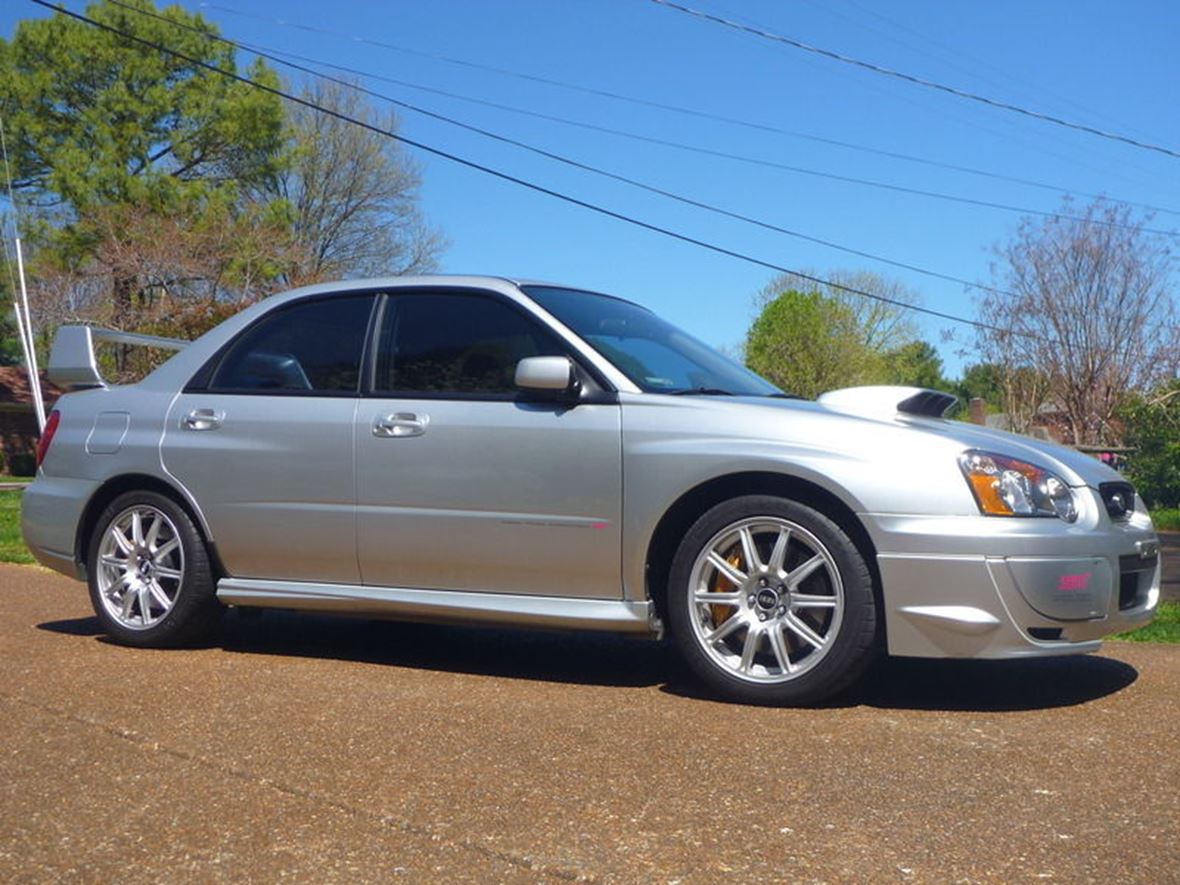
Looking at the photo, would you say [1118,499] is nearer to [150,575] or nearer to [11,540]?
[150,575]

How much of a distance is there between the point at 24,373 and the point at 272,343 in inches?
1902

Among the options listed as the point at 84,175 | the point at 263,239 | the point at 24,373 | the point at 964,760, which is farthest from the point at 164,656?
the point at 24,373

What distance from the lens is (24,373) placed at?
163ft

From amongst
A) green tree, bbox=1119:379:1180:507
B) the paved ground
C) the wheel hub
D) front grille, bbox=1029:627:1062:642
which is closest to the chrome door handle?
the paved ground

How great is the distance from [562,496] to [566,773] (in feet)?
4.65

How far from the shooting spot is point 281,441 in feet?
17.8

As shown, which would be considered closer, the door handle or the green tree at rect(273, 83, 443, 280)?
the door handle

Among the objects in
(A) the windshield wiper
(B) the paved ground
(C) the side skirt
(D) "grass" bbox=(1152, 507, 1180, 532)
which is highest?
(A) the windshield wiper

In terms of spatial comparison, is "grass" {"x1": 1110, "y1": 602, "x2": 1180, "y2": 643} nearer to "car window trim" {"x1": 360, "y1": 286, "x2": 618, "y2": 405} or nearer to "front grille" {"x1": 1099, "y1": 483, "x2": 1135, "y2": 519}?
"front grille" {"x1": 1099, "y1": 483, "x2": 1135, "y2": 519}

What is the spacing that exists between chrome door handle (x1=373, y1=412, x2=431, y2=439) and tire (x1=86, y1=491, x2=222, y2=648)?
3.32 ft

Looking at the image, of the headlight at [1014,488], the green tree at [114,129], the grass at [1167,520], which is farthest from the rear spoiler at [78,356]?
the green tree at [114,129]

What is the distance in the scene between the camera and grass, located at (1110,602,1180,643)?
646cm

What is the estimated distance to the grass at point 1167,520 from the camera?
18.7m

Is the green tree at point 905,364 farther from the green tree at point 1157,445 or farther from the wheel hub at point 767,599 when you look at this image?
the wheel hub at point 767,599
